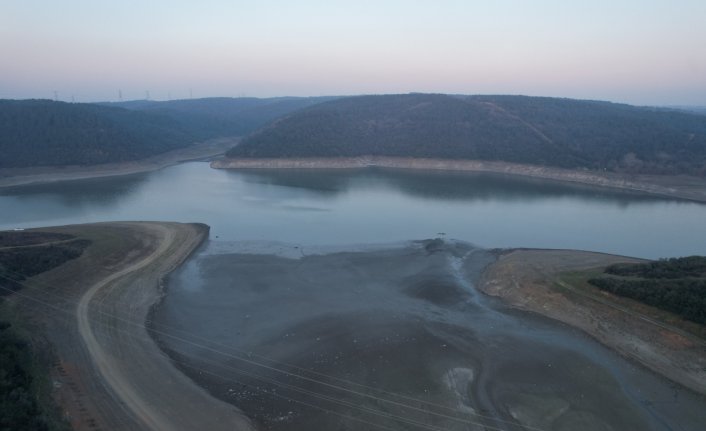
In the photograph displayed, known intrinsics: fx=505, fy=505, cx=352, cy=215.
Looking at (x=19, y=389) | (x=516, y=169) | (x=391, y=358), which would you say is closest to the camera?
(x=19, y=389)

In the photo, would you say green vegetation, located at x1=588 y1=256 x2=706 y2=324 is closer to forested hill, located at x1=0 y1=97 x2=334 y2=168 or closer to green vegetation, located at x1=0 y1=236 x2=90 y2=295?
green vegetation, located at x1=0 y1=236 x2=90 y2=295

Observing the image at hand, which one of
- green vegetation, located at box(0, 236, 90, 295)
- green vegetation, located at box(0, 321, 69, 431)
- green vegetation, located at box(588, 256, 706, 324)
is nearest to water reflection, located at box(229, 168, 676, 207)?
green vegetation, located at box(588, 256, 706, 324)

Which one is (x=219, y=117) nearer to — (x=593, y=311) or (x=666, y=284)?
(x=593, y=311)

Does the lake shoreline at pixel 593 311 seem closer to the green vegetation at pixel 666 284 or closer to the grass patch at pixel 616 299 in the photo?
the grass patch at pixel 616 299

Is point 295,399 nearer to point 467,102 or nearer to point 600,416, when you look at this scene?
point 600,416

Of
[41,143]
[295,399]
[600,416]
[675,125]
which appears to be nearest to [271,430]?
[295,399]

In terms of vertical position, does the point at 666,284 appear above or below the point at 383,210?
below

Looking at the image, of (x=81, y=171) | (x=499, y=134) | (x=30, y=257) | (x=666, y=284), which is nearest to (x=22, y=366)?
(x=30, y=257)
